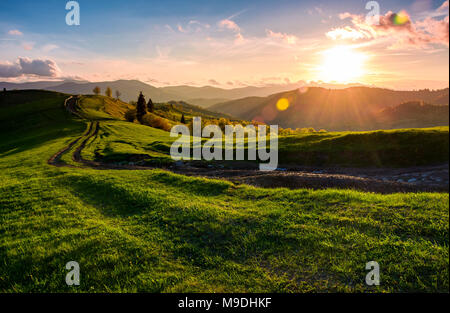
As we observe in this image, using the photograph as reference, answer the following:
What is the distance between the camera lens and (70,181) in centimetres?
1891

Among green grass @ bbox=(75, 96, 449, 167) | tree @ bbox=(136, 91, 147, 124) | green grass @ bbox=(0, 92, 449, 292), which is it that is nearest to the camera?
green grass @ bbox=(75, 96, 449, 167)

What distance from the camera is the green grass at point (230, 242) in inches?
235

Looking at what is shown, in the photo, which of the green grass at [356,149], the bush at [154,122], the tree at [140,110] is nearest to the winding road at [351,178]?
the green grass at [356,149]

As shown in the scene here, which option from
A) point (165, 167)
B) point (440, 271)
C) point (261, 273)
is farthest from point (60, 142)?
point (440, 271)

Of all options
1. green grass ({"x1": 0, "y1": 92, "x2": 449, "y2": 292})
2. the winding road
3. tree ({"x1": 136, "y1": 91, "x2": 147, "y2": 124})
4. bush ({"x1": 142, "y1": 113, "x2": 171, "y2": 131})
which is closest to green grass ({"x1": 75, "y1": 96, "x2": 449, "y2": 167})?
the winding road

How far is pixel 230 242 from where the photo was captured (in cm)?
807

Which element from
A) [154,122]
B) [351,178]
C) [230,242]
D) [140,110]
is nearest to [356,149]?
[351,178]

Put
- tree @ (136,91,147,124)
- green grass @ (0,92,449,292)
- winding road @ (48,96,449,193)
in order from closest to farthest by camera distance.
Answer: green grass @ (0,92,449,292) → winding road @ (48,96,449,193) → tree @ (136,91,147,124)

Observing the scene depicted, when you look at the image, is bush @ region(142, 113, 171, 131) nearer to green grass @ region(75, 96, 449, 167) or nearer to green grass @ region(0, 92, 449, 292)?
green grass @ region(75, 96, 449, 167)

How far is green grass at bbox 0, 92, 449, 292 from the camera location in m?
5.96

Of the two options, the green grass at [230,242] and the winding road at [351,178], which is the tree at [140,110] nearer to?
the winding road at [351,178]

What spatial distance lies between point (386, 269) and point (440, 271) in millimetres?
1090

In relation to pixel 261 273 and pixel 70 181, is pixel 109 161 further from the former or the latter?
pixel 261 273

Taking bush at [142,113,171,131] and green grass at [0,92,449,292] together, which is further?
bush at [142,113,171,131]
